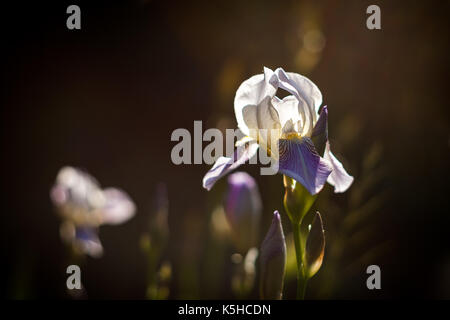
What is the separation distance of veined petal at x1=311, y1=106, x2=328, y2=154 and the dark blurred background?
4.14 ft

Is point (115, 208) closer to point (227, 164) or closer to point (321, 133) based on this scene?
point (227, 164)

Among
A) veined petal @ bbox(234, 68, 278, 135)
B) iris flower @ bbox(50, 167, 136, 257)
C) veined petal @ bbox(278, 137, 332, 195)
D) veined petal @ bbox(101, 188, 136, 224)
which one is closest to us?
veined petal @ bbox(278, 137, 332, 195)

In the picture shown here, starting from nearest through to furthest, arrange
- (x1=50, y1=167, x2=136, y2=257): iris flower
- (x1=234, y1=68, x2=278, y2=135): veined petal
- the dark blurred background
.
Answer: (x1=234, y1=68, x2=278, y2=135): veined petal < (x1=50, y1=167, x2=136, y2=257): iris flower < the dark blurred background

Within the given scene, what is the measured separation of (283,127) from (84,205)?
110 centimetres

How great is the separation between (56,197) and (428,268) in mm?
1660

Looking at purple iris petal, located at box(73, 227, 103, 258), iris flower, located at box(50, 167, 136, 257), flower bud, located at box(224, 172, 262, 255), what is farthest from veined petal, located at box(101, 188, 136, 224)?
flower bud, located at box(224, 172, 262, 255)

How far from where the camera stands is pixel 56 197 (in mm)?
1734

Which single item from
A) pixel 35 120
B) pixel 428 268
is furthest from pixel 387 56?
pixel 35 120

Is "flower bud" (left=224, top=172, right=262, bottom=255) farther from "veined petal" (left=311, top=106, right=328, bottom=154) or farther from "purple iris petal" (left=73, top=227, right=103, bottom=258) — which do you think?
"purple iris petal" (left=73, top=227, right=103, bottom=258)

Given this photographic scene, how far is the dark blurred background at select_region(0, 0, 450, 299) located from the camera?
7.00ft

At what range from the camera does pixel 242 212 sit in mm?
1162

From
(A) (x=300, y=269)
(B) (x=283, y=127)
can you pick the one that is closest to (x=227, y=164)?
(B) (x=283, y=127)

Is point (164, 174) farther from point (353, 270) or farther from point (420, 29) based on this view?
point (420, 29)

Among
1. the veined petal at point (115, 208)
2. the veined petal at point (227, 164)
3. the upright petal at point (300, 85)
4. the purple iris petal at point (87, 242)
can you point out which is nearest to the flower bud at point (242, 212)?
the veined petal at point (227, 164)
